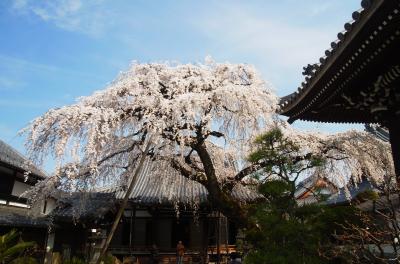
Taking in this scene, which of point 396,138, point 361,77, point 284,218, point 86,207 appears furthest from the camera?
point 86,207

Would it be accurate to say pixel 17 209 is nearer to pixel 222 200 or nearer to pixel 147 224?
pixel 147 224

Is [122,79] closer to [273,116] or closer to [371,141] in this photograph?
[273,116]

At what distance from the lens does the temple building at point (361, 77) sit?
15.9 feet

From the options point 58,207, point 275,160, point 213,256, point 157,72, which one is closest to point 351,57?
point 275,160

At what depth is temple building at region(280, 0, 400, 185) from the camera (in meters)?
4.86

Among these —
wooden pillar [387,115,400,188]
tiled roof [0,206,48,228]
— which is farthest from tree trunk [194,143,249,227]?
tiled roof [0,206,48,228]

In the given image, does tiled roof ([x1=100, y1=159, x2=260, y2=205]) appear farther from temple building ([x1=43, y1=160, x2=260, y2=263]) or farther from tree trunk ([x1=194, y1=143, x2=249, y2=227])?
tree trunk ([x1=194, y1=143, x2=249, y2=227])

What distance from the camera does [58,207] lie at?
1653cm

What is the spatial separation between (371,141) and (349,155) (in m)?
0.92

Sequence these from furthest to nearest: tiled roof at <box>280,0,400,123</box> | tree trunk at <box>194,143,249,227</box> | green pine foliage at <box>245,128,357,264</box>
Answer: tree trunk at <box>194,143,249,227</box> < green pine foliage at <box>245,128,357,264</box> < tiled roof at <box>280,0,400,123</box>

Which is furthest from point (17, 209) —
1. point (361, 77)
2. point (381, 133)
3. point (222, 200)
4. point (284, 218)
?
point (381, 133)

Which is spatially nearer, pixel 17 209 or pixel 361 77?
pixel 361 77

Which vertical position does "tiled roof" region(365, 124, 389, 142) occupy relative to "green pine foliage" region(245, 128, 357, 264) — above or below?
above

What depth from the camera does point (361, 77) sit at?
6.23 metres
